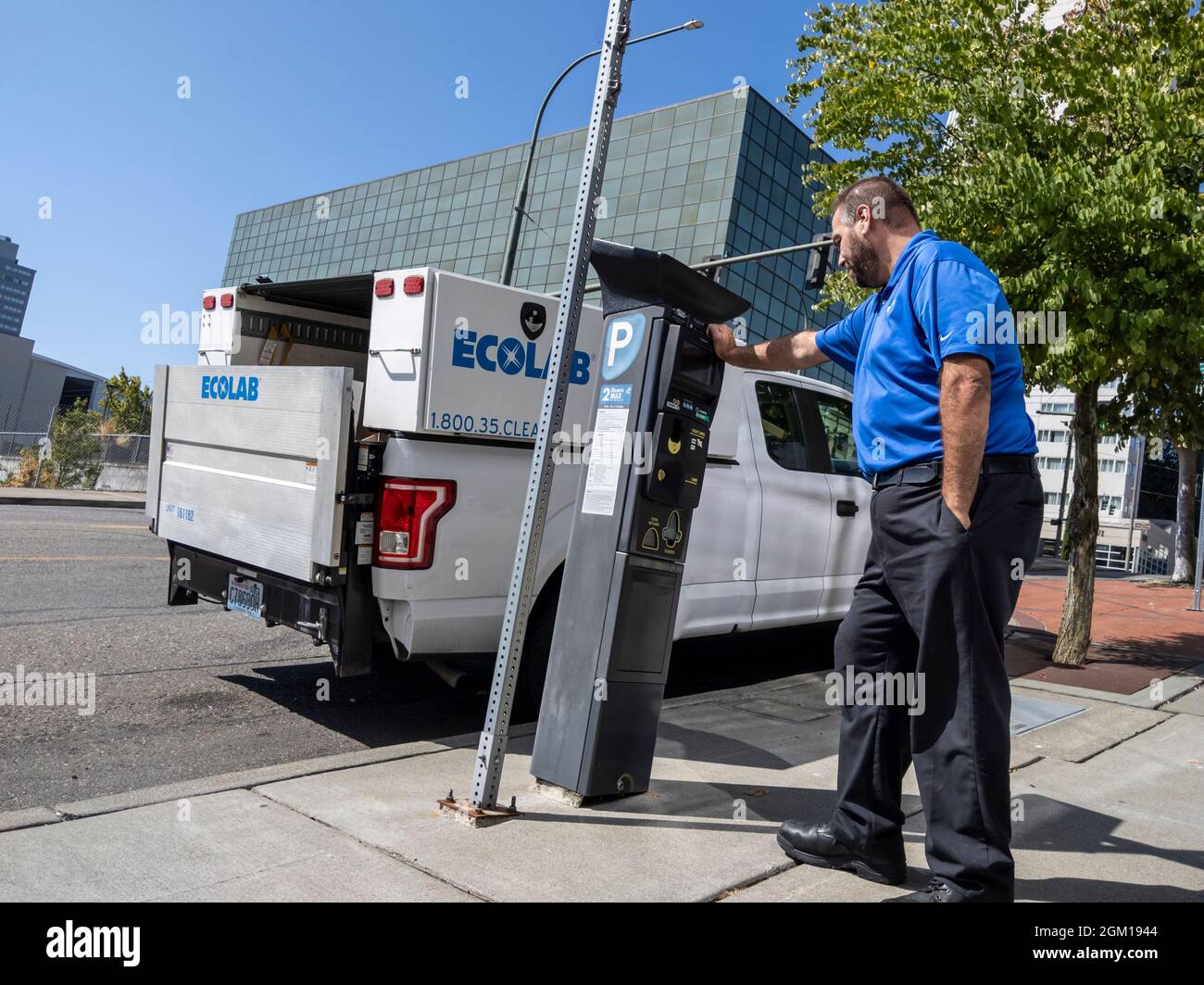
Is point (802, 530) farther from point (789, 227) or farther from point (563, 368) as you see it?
point (789, 227)

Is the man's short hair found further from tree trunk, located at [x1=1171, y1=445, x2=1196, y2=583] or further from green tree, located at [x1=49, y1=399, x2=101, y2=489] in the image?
green tree, located at [x1=49, y1=399, x2=101, y2=489]

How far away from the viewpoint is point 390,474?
4.60 metres

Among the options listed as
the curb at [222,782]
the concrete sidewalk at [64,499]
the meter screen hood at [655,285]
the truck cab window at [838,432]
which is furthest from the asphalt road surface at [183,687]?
the concrete sidewalk at [64,499]

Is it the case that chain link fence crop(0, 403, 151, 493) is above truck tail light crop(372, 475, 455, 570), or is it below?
below

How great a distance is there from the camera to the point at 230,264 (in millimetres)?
78125

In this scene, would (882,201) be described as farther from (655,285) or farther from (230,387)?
(230,387)

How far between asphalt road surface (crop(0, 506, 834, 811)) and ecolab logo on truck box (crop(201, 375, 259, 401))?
1641 mm

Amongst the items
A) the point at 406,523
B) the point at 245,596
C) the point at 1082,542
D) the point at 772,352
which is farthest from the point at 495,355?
the point at 1082,542

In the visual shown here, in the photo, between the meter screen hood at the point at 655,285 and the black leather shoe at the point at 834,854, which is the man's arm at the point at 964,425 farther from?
the black leather shoe at the point at 834,854

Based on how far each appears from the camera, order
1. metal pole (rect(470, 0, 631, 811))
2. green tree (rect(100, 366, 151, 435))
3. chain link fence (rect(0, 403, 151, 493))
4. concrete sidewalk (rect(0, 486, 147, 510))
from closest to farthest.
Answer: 1. metal pole (rect(470, 0, 631, 811))
2. concrete sidewalk (rect(0, 486, 147, 510))
3. chain link fence (rect(0, 403, 151, 493))
4. green tree (rect(100, 366, 151, 435))

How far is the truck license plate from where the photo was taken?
16.6 ft

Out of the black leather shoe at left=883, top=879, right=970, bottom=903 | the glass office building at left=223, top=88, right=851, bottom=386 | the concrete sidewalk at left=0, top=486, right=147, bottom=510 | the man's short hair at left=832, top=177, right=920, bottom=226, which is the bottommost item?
the concrete sidewalk at left=0, top=486, right=147, bottom=510

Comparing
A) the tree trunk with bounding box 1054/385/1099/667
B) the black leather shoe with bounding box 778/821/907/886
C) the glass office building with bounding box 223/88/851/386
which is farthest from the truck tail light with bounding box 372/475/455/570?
the glass office building with bounding box 223/88/851/386

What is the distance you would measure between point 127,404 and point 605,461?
186ft
